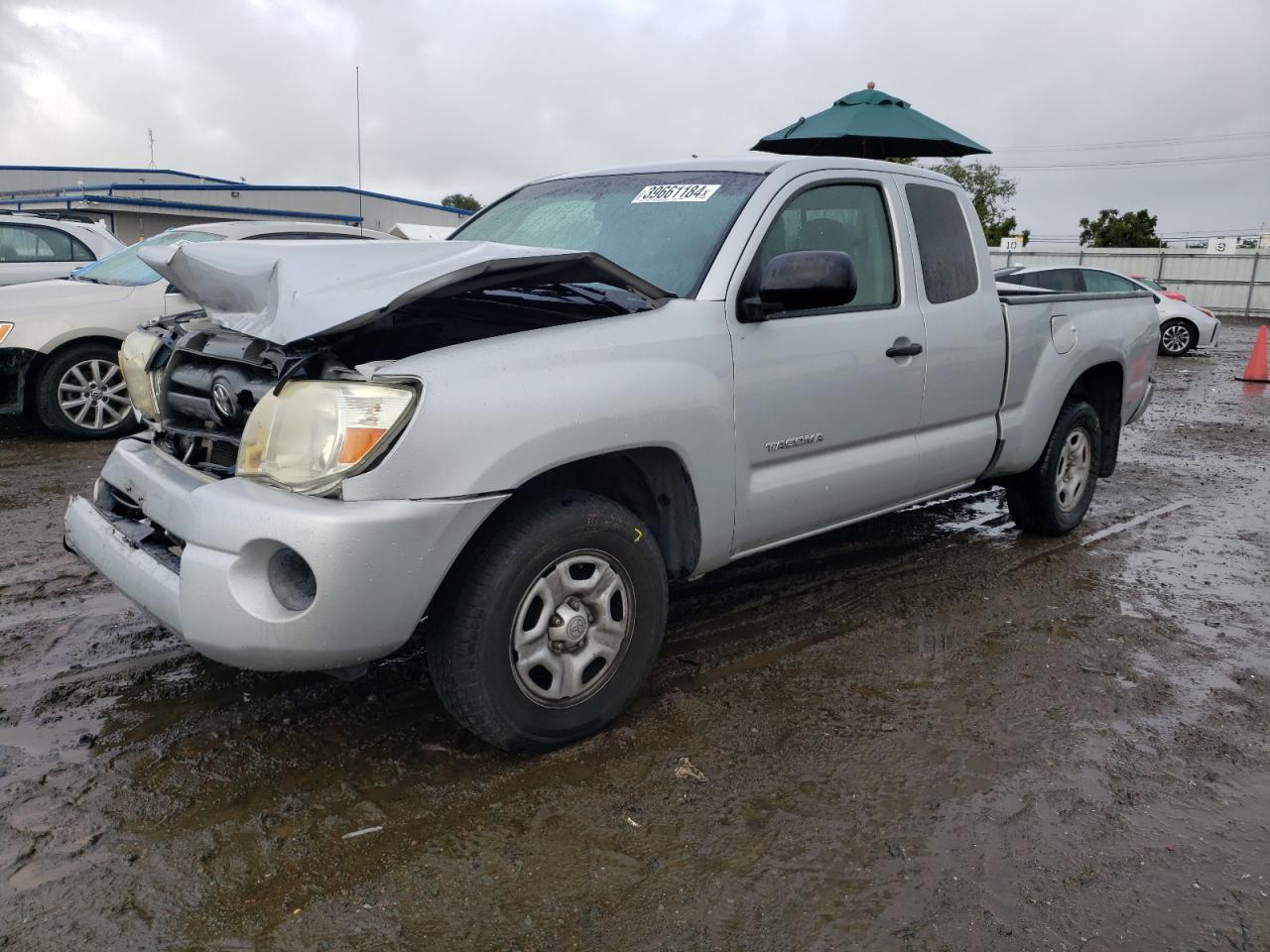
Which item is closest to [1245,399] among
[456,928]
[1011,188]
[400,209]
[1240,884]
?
[1240,884]

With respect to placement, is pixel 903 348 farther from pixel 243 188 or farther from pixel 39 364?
pixel 243 188

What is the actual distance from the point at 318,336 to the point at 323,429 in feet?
0.86

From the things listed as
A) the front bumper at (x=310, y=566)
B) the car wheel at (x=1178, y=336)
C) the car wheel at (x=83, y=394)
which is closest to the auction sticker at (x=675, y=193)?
the front bumper at (x=310, y=566)

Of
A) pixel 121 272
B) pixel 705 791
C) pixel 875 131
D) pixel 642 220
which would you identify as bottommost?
pixel 705 791

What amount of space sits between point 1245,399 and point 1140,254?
79.9 feet

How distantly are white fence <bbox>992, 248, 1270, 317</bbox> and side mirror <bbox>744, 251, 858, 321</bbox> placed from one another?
2936 cm

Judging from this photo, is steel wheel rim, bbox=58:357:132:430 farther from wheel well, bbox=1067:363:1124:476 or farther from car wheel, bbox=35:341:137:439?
wheel well, bbox=1067:363:1124:476

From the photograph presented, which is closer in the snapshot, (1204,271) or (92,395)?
(92,395)

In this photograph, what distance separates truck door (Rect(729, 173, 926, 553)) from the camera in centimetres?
333

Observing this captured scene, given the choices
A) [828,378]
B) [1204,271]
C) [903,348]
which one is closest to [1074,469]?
[903,348]

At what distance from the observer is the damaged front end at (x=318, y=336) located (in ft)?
8.24

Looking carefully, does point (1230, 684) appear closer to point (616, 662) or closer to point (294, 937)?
point (616, 662)

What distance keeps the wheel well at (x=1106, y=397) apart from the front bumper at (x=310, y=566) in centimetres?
411

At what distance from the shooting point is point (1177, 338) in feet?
56.7
